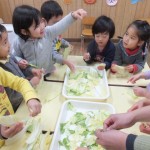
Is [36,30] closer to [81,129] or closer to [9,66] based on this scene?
[9,66]

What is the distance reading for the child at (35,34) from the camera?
4.27 ft

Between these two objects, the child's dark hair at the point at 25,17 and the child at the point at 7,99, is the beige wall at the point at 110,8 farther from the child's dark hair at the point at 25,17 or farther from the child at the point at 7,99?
the child at the point at 7,99

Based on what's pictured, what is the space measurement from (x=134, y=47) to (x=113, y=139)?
110cm

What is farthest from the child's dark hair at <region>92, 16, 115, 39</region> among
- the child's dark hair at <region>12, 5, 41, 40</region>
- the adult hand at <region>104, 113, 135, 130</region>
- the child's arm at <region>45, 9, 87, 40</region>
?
the adult hand at <region>104, 113, 135, 130</region>

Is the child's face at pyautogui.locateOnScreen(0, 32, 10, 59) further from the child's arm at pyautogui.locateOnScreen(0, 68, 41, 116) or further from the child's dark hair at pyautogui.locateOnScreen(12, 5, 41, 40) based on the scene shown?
the child's dark hair at pyautogui.locateOnScreen(12, 5, 41, 40)

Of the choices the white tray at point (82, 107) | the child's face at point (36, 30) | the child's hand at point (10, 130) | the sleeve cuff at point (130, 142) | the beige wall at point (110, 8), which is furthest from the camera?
the beige wall at point (110, 8)

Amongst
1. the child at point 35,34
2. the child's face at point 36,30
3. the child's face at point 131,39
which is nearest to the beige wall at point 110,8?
the child's face at point 131,39

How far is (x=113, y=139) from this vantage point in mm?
683

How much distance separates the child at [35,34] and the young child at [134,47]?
1.58 feet

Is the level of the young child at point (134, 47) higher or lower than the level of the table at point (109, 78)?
higher

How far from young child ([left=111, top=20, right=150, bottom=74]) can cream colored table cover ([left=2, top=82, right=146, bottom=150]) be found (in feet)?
0.92

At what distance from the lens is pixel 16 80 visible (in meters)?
1.07

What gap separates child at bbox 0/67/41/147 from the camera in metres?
0.88

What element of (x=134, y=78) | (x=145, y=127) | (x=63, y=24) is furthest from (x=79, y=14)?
(x=145, y=127)
